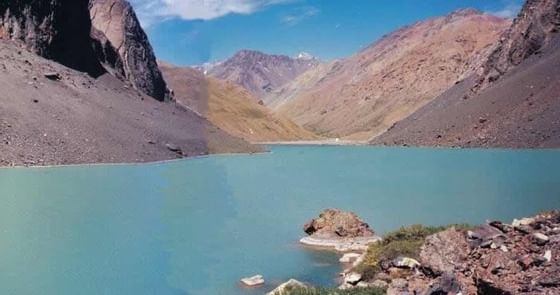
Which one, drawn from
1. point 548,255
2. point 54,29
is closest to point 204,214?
point 548,255

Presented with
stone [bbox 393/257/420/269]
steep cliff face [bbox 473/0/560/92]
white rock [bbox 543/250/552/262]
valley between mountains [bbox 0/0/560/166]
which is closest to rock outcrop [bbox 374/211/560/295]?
white rock [bbox 543/250/552/262]

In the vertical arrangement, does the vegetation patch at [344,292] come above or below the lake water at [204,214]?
above

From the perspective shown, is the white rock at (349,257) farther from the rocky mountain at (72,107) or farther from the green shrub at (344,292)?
the rocky mountain at (72,107)

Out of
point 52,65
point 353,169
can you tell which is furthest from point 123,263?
point 52,65

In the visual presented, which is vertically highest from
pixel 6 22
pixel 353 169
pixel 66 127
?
pixel 6 22

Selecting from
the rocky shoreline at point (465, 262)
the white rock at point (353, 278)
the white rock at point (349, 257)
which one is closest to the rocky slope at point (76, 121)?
the white rock at point (349, 257)

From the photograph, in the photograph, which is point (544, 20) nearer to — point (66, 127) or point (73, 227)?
point (66, 127)
